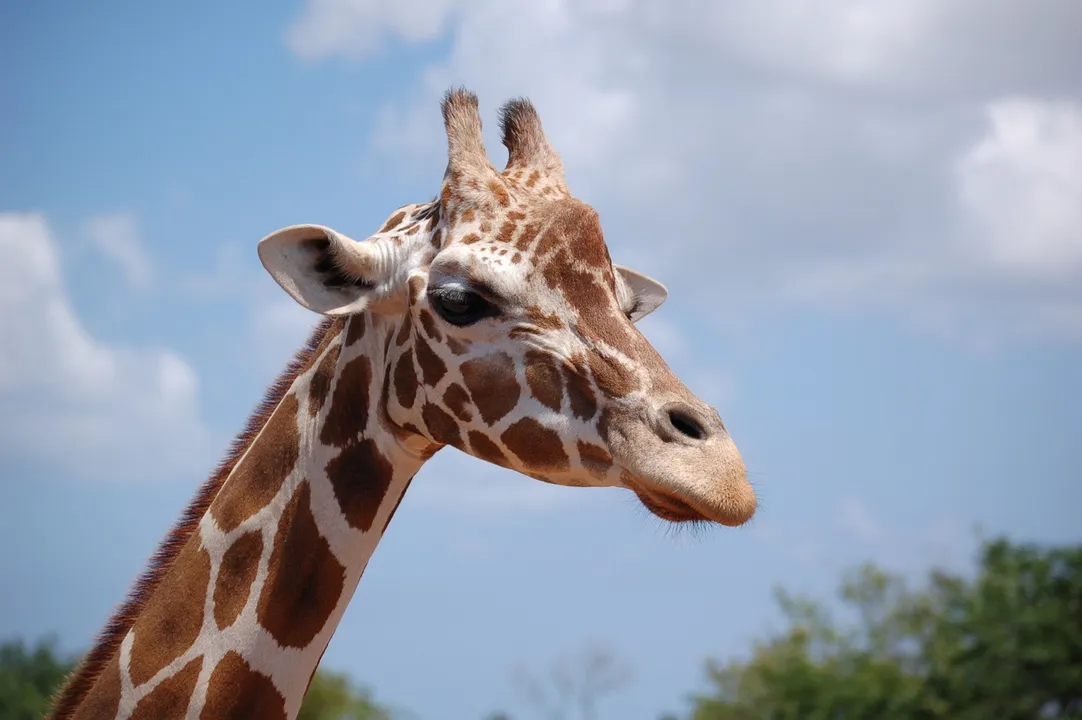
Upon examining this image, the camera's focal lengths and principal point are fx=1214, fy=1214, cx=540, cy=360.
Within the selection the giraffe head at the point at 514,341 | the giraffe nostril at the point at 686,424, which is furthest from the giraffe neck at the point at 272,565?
the giraffe nostril at the point at 686,424

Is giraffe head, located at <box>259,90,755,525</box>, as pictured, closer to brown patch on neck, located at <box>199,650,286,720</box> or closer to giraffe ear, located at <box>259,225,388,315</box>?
giraffe ear, located at <box>259,225,388,315</box>

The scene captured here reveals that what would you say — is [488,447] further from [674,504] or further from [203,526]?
[203,526]

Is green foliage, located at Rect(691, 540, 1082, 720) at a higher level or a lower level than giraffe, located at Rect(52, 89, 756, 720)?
higher

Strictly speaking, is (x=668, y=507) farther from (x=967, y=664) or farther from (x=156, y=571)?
(x=967, y=664)

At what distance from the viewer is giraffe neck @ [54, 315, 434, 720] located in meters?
5.61

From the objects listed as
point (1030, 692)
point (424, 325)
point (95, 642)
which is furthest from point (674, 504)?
point (1030, 692)

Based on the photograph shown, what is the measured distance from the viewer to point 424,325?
5.80 metres

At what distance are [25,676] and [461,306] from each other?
43388 millimetres

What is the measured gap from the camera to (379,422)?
5.94 meters

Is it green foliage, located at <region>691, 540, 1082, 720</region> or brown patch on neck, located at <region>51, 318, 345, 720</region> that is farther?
green foliage, located at <region>691, 540, 1082, 720</region>

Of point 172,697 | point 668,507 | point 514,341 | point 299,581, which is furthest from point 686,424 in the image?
point 172,697

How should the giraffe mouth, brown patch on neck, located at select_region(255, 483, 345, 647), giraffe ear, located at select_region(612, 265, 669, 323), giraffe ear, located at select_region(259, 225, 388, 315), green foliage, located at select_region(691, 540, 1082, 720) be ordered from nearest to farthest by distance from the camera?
the giraffe mouth, brown patch on neck, located at select_region(255, 483, 345, 647), giraffe ear, located at select_region(259, 225, 388, 315), giraffe ear, located at select_region(612, 265, 669, 323), green foliage, located at select_region(691, 540, 1082, 720)

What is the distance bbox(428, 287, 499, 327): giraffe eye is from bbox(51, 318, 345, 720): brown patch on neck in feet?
2.74

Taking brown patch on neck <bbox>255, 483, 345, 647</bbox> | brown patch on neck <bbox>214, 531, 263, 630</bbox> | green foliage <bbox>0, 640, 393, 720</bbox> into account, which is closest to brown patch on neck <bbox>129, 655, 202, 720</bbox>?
brown patch on neck <bbox>214, 531, 263, 630</bbox>
